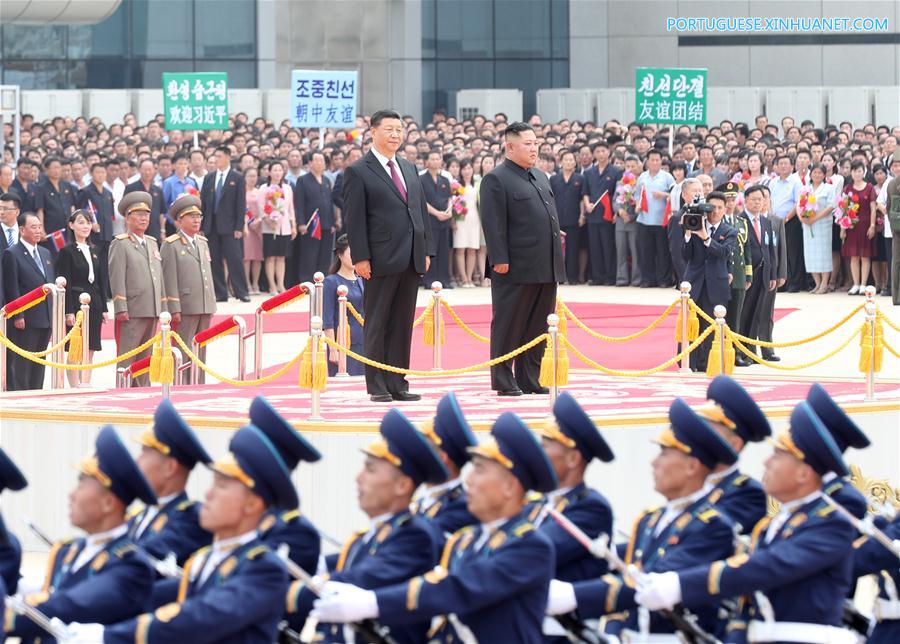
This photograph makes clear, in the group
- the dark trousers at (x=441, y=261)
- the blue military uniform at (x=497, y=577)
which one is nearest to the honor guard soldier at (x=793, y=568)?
the blue military uniform at (x=497, y=577)

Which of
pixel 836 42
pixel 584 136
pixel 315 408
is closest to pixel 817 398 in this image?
pixel 315 408

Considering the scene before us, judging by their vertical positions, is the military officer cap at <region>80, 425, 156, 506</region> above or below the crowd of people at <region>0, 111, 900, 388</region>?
below

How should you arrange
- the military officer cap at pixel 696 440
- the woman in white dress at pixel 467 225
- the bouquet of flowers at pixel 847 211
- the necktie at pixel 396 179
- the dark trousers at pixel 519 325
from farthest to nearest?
the woman in white dress at pixel 467 225 → the bouquet of flowers at pixel 847 211 → the dark trousers at pixel 519 325 → the necktie at pixel 396 179 → the military officer cap at pixel 696 440

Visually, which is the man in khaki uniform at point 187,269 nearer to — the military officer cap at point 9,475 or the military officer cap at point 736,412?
the military officer cap at point 9,475

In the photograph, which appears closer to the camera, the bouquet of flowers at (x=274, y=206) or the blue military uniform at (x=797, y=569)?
the blue military uniform at (x=797, y=569)

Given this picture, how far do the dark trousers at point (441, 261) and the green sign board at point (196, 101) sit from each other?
11.9 feet

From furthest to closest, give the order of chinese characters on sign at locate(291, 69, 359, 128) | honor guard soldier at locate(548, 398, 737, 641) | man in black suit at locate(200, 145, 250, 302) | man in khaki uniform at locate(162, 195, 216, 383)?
1. chinese characters on sign at locate(291, 69, 359, 128)
2. man in black suit at locate(200, 145, 250, 302)
3. man in khaki uniform at locate(162, 195, 216, 383)
4. honor guard soldier at locate(548, 398, 737, 641)

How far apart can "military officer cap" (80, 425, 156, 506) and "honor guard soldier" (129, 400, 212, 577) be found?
1.34ft

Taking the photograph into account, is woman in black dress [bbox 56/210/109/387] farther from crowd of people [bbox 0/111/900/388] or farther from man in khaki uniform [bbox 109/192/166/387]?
crowd of people [bbox 0/111/900/388]

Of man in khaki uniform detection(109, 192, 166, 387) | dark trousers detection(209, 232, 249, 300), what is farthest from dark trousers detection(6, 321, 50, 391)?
dark trousers detection(209, 232, 249, 300)

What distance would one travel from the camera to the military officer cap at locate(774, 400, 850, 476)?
7.03 m

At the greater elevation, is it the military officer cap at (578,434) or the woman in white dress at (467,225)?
the woman in white dress at (467,225)

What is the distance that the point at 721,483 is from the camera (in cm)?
742

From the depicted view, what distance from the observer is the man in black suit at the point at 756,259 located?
16.5 m
